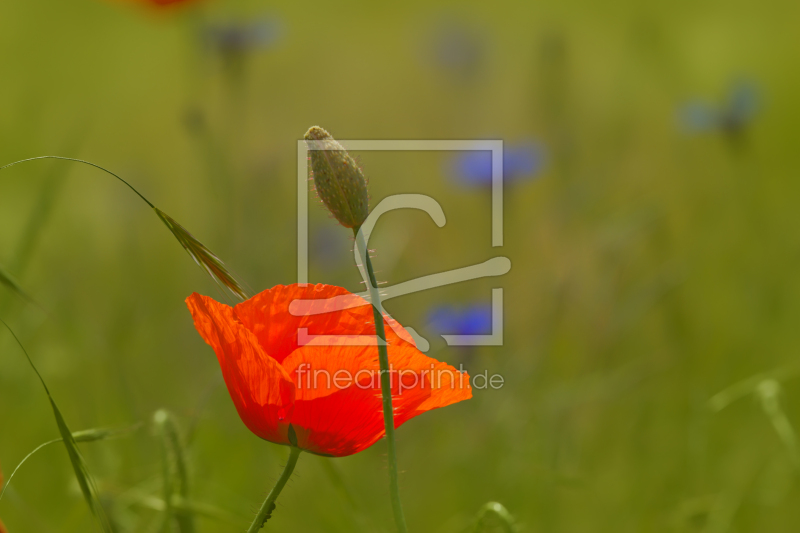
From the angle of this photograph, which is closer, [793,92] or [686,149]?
[686,149]

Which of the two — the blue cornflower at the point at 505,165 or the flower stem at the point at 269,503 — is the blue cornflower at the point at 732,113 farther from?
the flower stem at the point at 269,503

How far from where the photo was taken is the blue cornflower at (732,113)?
1.38 m

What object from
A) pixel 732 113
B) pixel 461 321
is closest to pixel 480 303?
pixel 461 321

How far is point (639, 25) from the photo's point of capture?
1.31m

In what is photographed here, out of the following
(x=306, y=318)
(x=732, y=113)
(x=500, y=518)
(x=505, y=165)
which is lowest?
(x=500, y=518)

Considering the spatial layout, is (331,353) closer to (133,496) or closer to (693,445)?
→ (133,496)

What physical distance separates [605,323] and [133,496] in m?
0.66

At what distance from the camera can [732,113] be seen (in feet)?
4.59

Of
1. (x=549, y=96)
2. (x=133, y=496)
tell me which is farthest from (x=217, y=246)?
(x=133, y=496)

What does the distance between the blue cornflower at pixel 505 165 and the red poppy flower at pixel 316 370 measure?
863 millimetres

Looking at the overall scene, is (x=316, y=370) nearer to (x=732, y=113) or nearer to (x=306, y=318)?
(x=306, y=318)

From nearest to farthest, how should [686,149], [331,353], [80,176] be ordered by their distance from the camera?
[331,353] → [686,149] → [80,176]

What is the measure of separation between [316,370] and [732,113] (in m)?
1.22

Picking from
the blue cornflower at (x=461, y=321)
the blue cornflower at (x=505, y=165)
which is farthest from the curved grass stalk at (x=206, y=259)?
the blue cornflower at (x=505, y=165)
